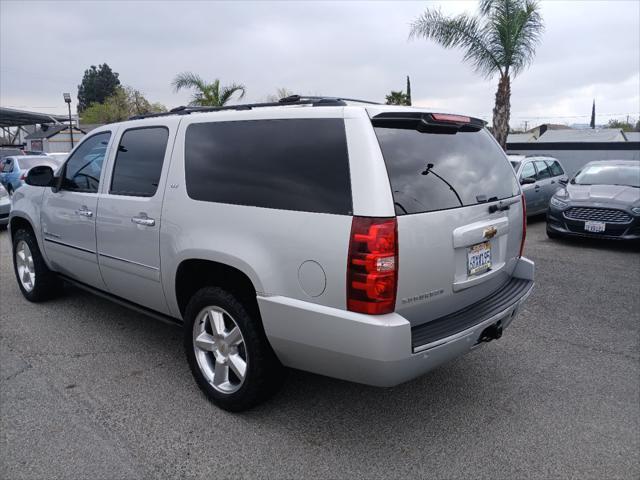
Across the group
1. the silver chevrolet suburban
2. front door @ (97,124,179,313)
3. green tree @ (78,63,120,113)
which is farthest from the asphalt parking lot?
green tree @ (78,63,120,113)

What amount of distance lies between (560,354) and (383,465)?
2.16 metres

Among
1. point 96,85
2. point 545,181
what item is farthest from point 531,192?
point 96,85

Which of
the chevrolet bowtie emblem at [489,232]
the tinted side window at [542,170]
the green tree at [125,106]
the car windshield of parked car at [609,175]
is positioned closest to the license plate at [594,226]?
the car windshield of parked car at [609,175]

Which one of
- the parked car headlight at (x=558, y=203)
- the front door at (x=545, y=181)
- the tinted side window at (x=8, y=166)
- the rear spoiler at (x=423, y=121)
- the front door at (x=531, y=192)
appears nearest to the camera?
the rear spoiler at (x=423, y=121)

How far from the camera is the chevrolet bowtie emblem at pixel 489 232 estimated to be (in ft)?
9.54

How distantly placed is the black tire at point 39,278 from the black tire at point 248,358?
2656mm

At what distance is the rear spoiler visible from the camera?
2635mm

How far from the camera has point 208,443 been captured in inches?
111

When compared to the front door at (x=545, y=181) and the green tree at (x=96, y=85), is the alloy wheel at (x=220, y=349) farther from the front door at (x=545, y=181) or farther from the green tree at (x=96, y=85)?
the green tree at (x=96, y=85)

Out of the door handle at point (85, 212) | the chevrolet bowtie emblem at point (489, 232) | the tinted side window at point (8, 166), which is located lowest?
the chevrolet bowtie emblem at point (489, 232)

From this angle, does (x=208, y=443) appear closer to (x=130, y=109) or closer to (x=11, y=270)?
(x=11, y=270)

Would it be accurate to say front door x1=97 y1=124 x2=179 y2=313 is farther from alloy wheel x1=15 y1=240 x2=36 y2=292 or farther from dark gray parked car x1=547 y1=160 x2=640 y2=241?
dark gray parked car x1=547 y1=160 x2=640 y2=241

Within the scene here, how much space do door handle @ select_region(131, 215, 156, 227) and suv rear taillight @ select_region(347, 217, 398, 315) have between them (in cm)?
163

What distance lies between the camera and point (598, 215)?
8.21m
